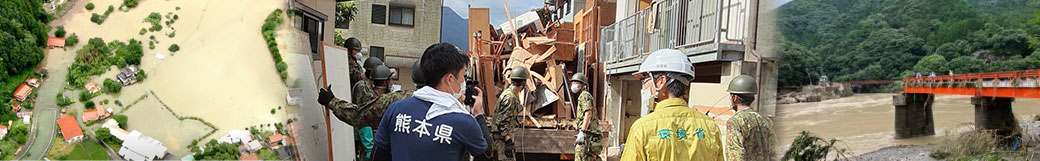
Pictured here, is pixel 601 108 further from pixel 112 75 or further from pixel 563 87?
pixel 112 75

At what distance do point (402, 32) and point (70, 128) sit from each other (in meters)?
15.4

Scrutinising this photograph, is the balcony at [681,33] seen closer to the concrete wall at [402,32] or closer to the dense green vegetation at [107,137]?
the dense green vegetation at [107,137]

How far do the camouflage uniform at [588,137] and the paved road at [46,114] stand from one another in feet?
13.8

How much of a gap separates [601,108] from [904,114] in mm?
4482

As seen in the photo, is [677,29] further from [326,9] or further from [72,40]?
[72,40]

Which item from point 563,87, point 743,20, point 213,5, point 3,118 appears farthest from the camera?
point 563,87

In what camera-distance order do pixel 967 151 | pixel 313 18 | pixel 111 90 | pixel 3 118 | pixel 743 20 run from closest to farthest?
pixel 3 118 < pixel 111 90 < pixel 313 18 < pixel 743 20 < pixel 967 151

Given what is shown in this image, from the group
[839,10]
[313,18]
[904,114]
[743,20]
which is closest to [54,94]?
[313,18]

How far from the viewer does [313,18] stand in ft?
11.5

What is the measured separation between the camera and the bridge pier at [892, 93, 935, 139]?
643cm

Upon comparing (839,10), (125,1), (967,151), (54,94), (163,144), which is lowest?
(967,151)

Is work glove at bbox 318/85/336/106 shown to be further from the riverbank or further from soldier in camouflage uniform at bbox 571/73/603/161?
soldier in camouflage uniform at bbox 571/73/603/161

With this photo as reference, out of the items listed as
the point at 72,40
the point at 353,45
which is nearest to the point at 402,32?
the point at 353,45

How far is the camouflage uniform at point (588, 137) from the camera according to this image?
548cm
